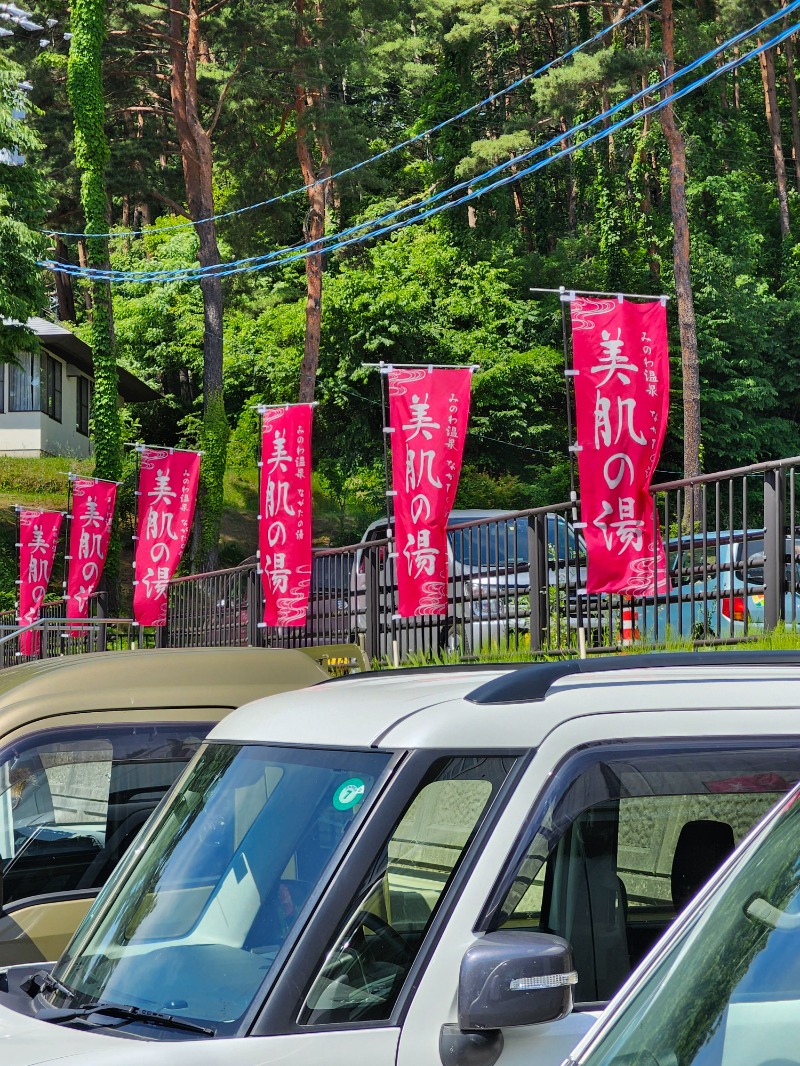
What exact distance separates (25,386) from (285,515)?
102ft

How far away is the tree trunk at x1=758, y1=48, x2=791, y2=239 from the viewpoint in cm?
4591

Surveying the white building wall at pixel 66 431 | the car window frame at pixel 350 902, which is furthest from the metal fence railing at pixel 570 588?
the white building wall at pixel 66 431

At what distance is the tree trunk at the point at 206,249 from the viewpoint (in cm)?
3588

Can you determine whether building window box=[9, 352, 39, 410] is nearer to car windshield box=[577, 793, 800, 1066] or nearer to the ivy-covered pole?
the ivy-covered pole

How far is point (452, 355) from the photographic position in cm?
4003

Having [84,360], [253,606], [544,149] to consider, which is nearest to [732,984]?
[253,606]

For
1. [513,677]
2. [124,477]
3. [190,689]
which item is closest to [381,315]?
[124,477]

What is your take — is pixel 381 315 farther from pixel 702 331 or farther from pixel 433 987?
pixel 433 987

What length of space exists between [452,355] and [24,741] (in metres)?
35.4

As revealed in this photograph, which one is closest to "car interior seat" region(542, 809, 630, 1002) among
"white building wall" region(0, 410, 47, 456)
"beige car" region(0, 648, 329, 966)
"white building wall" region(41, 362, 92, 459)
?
"beige car" region(0, 648, 329, 966)

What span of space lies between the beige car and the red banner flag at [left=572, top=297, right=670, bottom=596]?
430 centimetres

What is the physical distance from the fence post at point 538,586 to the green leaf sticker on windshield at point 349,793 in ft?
26.2

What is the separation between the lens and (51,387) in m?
45.8

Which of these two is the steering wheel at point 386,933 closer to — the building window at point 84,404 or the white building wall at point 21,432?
the white building wall at point 21,432
